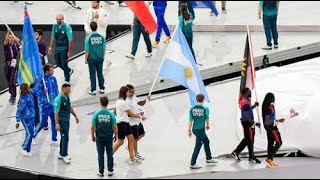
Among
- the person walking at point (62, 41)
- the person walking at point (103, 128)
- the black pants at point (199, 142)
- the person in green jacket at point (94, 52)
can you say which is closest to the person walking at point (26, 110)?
the person walking at point (103, 128)

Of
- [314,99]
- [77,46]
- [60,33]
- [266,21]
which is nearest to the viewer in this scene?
[314,99]

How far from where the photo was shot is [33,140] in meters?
14.6

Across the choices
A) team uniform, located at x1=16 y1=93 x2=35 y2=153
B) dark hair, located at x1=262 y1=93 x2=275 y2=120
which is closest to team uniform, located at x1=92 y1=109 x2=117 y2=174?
team uniform, located at x1=16 y1=93 x2=35 y2=153

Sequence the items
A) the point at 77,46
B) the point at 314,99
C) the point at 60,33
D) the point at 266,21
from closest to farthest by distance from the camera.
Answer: the point at 314,99 → the point at 60,33 → the point at 266,21 → the point at 77,46

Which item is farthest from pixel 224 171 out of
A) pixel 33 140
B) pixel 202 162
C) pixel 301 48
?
pixel 301 48

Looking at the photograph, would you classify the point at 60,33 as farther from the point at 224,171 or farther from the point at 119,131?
the point at 224,171

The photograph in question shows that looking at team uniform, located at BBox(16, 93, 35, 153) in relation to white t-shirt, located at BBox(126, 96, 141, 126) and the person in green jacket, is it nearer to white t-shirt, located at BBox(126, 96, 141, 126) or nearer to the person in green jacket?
white t-shirt, located at BBox(126, 96, 141, 126)

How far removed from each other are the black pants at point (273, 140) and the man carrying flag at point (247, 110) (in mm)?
246

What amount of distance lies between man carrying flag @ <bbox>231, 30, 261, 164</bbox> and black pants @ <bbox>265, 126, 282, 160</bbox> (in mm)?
246

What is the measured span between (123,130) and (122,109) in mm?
351

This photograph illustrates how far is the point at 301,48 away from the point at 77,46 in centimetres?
471

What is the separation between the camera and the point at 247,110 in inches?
524

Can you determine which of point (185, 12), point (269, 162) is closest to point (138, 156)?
point (269, 162)

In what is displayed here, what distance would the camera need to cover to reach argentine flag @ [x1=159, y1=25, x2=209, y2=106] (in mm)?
14062
